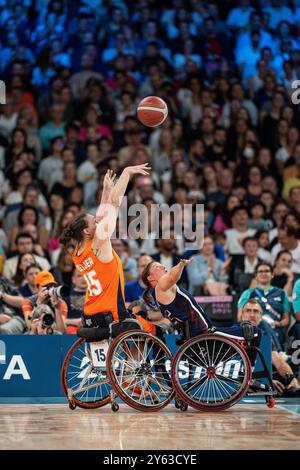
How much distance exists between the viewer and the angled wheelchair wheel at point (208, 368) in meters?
8.88

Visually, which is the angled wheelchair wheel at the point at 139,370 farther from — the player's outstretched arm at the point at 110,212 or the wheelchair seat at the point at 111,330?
the player's outstretched arm at the point at 110,212

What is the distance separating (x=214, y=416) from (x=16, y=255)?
5428mm

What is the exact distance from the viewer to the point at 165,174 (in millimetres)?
16078

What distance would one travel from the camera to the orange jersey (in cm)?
923

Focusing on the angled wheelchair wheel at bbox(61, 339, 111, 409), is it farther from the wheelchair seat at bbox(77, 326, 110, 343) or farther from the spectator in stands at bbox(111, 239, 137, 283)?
the spectator in stands at bbox(111, 239, 137, 283)

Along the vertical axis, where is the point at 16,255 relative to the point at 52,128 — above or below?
below

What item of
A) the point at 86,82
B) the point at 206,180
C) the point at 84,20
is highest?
the point at 84,20

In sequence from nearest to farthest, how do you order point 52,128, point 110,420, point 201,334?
1. point 110,420
2. point 201,334
3. point 52,128

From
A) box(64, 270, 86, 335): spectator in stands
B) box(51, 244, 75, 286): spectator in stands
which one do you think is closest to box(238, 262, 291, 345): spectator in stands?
box(64, 270, 86, 335): spectator in stands

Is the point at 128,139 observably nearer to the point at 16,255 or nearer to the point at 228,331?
the point at 16,255

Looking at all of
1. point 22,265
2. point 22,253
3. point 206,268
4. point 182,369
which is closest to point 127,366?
point 182,369

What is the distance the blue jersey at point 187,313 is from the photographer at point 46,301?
1531 millimetres

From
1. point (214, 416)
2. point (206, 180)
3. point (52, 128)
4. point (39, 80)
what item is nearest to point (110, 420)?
point (214, 416)

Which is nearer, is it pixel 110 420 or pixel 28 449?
pixel 28 449
